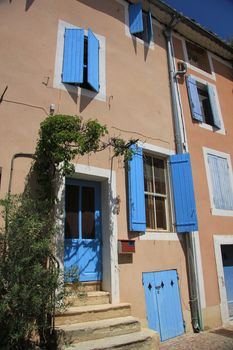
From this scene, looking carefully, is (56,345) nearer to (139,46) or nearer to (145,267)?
(145,267)

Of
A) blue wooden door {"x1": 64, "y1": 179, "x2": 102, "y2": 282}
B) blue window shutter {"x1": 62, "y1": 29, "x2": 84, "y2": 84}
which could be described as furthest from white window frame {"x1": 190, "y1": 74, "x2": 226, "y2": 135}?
blue wooden door {"x1": 64, "y1": 179, "x2": 102, "y2": 282}

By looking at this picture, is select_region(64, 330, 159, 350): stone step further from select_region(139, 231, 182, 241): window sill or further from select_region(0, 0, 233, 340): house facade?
Result: select_region(139, 231, 182, 241): window sill

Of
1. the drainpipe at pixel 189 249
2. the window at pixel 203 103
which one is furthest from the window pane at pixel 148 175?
the window at pixel 203 103

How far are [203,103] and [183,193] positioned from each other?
3.79 m

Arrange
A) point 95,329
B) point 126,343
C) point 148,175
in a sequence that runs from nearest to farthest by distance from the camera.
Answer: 1. point 126,343
2. point 95,329
3. point 148,175

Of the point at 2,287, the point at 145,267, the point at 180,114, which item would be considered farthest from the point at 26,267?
the point at 180,114

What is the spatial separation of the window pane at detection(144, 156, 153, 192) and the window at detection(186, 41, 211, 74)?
4066 mm

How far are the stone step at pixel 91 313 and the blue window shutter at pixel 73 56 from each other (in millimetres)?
4181

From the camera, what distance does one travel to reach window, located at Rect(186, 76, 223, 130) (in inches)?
338

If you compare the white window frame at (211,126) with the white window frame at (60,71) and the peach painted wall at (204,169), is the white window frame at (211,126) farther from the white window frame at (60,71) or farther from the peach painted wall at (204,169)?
the white window frame at (60,71)

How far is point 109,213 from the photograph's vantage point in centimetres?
608

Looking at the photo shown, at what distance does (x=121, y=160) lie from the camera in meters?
6.55

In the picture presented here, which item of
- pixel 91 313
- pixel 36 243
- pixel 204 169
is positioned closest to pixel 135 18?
pixel 204 169

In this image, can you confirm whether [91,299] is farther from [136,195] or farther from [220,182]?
[220,182]
